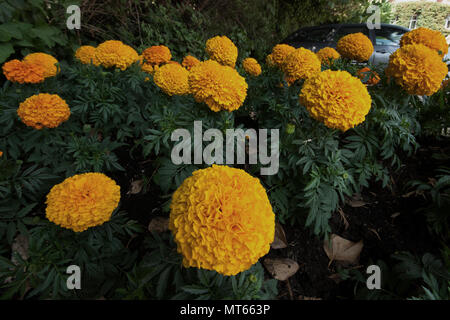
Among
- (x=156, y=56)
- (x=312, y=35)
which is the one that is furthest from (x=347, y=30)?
(x=156, y=56)

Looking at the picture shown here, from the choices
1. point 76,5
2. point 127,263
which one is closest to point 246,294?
A: point 127,263

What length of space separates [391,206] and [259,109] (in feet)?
4.28

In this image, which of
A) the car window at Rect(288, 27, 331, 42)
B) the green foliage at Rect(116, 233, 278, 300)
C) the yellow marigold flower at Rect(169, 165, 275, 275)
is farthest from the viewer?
the car window at Rect(288, 27, 331, 42)

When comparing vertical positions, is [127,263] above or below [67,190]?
below

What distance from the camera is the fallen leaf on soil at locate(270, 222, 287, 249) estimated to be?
1.55 meters

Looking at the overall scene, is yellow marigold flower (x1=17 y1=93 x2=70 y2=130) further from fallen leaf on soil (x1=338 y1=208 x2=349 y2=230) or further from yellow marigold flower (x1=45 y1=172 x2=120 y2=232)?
fallen leaf on soil (x1=338 y1=208 x2=349 y2=230)

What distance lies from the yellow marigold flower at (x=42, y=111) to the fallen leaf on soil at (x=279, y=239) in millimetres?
1647

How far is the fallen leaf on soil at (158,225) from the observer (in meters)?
1.58

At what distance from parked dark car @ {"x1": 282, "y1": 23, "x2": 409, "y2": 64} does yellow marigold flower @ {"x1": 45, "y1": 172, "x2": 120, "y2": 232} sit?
6.22 metres

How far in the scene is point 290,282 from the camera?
1.42 meters

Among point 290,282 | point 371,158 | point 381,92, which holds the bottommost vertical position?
point 290,282

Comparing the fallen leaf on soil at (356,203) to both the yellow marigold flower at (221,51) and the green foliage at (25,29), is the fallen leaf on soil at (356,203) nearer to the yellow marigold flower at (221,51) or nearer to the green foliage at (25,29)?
the yellow marigold flower at (221,51)

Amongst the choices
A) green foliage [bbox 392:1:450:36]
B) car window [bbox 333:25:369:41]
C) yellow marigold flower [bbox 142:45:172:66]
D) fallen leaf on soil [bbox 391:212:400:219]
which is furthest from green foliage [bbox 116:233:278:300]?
green foliage [bbox 392:1:450:36]

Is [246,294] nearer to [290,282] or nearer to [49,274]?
[290,282]
